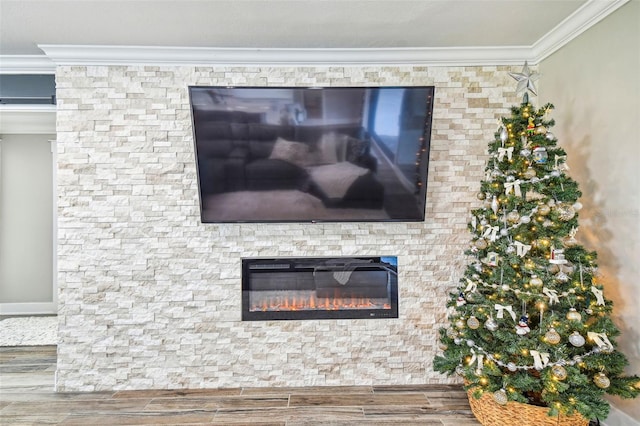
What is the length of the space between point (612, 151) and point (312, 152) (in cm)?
180

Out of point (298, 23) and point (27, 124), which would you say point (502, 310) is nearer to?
point (298, 23)

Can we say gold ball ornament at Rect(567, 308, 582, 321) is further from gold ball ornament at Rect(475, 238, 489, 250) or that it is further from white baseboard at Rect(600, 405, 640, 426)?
white baseboard at Rect(600, 405, 640, 426)

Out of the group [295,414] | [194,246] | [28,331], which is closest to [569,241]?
[295,414]

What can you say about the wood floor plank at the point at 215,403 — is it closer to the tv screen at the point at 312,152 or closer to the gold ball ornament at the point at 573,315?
the tv screen at the point at 312,152

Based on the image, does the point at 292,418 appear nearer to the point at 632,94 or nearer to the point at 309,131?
the point at 309,131

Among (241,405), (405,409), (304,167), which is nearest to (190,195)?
(304,167)

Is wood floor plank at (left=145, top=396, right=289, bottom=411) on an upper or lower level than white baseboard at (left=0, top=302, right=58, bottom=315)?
upper

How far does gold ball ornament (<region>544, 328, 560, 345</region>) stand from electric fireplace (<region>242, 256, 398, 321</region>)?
42.5 inches

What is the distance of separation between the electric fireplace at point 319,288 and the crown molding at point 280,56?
1467 millimetres

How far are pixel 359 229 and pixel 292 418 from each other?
1341 millimetres

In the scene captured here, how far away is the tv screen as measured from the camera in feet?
8.50

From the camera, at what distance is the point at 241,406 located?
2543mm

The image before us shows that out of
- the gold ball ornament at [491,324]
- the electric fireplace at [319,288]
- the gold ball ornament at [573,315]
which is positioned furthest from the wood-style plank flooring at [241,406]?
the gold ball ornament at [573,315]

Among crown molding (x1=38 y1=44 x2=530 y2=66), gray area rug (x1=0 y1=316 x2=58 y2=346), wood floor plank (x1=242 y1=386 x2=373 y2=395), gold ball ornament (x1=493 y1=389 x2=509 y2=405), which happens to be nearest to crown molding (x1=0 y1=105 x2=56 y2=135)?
crown molding (x1=38 y1=44 x2=530 y2=66)
